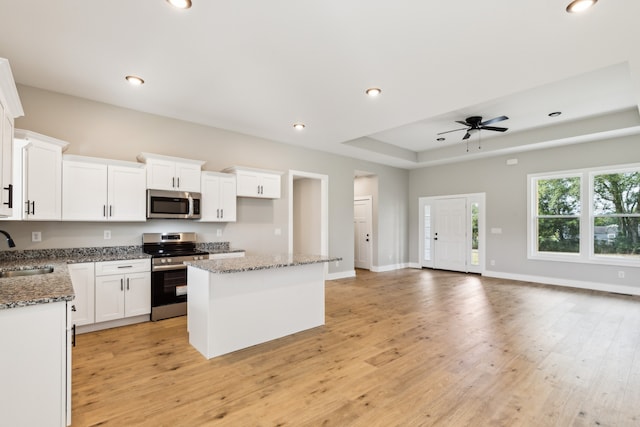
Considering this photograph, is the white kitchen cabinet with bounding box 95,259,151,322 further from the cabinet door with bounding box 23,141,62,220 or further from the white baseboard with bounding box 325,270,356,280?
the white baseboard with bounding box 325,270,356,280

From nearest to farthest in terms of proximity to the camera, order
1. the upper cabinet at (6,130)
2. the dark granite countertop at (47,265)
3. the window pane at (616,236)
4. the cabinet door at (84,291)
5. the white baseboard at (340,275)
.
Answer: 1. the dark granite countertop at (47,265)
2. the upper cabinet at (6,130)
3. the cabinet door at (84,291)
4. the window pane at (616,236)
5. the white baseboard at (340,275)

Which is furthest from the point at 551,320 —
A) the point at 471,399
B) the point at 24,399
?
the point at 24,399

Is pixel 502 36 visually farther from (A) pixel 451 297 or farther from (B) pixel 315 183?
(B) pixel 315 183

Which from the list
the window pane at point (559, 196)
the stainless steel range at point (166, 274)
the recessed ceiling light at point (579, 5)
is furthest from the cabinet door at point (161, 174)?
the window pane at point (559, 196)

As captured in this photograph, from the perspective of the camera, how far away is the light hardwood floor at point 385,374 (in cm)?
209

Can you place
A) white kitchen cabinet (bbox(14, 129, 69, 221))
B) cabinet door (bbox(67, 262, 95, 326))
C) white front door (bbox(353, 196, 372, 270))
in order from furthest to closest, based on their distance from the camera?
1. white front door (bbox(353, 196, 372, 270))
2. cabinet door (bbox(67, 262, 95, 326))
3. white kitchen cabinet (bbox(14, 129, 69, 221))

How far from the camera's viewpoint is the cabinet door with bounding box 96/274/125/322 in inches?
141

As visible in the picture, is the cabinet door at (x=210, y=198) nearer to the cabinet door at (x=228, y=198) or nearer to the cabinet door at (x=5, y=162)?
the cabinet door at (x=228, y=198)

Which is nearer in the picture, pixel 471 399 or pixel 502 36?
pixel 471 399

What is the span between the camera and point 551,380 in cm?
254

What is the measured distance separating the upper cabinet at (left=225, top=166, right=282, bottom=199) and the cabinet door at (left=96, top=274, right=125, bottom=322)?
6.73 ft

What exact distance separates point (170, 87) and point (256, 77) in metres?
1.09

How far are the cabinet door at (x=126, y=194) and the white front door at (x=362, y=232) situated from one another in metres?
5.37

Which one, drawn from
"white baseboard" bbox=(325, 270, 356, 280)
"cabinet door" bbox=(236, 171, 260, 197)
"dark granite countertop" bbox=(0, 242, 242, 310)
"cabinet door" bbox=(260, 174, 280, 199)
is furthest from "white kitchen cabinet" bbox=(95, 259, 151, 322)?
"white baseboard" bbox=(325, 270, 356, 280)
